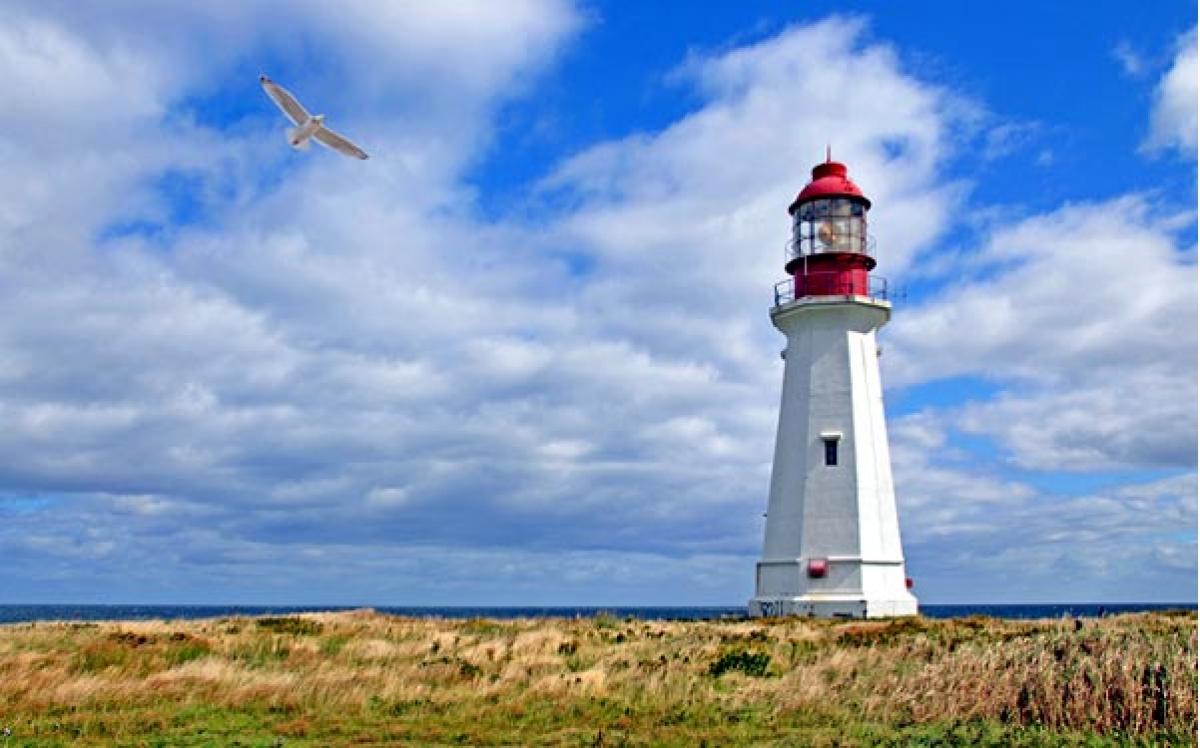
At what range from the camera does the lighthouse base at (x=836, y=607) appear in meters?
28.2

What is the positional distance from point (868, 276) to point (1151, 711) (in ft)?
63.4

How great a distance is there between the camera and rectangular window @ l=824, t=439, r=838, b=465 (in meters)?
29.2

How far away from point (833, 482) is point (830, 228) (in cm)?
695

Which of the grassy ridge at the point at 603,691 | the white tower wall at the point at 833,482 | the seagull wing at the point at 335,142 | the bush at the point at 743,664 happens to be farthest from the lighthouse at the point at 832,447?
the seagull wing at the point at 335,142

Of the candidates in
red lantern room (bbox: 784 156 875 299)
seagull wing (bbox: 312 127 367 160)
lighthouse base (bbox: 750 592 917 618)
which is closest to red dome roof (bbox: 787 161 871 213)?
red lantern room (bbox: 784 156 875 299)

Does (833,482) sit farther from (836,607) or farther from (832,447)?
(836,607)

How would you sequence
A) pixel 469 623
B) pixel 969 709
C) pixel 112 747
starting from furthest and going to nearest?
pixel 469 623, pixel 969 709, pixel 112 747

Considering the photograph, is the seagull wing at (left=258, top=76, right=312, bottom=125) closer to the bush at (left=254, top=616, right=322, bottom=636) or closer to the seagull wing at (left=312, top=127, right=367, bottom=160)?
the seagull wing at (left=312, top=127, right=367, bottom=160)

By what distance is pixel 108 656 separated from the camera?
59.5 feet

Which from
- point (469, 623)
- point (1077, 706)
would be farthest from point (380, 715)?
point (469, 623)

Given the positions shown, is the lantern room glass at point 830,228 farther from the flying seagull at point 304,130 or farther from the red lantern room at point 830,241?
the flying seagull at point 304,130

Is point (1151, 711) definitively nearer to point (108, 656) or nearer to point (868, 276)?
point (108, 656)

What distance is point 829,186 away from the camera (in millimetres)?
31516

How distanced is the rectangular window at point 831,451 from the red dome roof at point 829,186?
6775 millimetres
